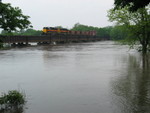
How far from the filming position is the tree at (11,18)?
282 inches

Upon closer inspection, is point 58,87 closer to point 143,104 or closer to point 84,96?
point 84,96

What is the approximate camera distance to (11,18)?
289 inches

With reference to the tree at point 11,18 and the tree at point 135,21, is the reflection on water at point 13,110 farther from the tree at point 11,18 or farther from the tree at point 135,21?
the tree at point 135,21

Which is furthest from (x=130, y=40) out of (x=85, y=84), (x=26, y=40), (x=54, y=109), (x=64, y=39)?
(x=64, y=39)

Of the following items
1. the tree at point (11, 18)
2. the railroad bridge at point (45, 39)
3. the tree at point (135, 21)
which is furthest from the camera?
the railroad bridge at point (45, 39)

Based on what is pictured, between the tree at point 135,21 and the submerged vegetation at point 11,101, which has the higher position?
the tree at point 135,21

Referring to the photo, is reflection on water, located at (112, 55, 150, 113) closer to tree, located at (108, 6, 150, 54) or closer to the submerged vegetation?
the submerged vegetation

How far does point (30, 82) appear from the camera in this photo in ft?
41.4

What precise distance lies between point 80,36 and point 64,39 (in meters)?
17.7

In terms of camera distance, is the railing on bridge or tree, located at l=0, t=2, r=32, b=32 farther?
the railing on bridge

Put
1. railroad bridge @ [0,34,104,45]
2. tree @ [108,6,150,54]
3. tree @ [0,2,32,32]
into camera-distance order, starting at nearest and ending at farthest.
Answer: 1. tree @ [0,2,32,32]
2. tree @ [108,6,150,54]
3. railroad bridge @ [0,34,104,45]

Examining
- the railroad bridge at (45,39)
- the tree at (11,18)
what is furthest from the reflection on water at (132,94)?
the railroad bridge at (45,39)

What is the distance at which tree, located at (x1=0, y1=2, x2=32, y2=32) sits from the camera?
7.15 meters

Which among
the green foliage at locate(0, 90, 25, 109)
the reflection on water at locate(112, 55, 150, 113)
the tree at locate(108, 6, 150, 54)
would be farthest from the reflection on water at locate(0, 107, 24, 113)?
the tree at locate(108, 6, 150, 54)
